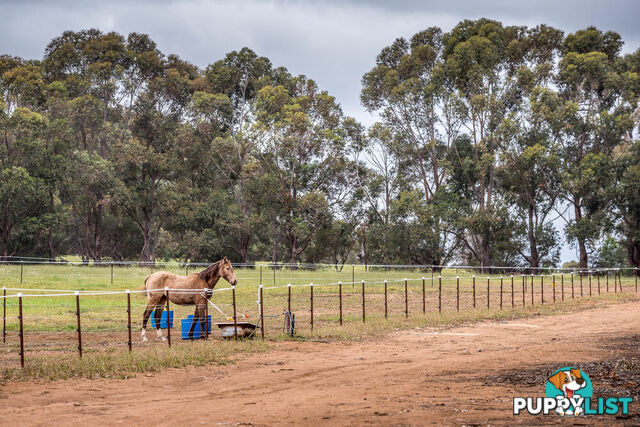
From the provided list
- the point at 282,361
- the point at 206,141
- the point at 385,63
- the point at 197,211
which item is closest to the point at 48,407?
the point at 282,361

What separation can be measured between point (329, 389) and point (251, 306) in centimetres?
1657

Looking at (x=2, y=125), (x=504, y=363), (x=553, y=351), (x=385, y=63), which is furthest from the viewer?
(x=385, y=63)

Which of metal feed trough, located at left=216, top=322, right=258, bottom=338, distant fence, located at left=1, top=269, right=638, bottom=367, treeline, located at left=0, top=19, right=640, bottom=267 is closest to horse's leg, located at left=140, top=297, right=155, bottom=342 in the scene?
distant fence, located at left=1, top=269, right=638, bottom=367

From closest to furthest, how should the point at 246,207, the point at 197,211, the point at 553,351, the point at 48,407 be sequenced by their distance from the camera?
1. the point at 48,407
2. the point at 553,351
3. the point at 197,211
4. the point at 246,207

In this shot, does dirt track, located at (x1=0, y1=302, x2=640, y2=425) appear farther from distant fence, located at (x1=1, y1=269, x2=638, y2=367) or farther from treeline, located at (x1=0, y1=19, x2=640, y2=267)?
treeline, located at (x1=0, y1=19, x2=640, y2=267)

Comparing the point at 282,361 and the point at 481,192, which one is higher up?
the point at 481,192

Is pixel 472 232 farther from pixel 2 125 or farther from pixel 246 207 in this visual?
pixel 2 125

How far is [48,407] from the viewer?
32.1 feet

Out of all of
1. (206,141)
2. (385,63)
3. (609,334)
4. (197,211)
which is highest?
(385,63)

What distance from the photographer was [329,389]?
11070mm

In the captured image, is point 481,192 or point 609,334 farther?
point 481,192

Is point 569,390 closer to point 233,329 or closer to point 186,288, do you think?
point 233,329

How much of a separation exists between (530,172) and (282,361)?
46783 mm

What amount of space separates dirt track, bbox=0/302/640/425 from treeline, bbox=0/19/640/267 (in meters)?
40.2
